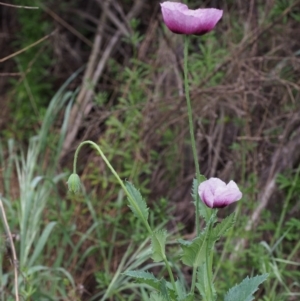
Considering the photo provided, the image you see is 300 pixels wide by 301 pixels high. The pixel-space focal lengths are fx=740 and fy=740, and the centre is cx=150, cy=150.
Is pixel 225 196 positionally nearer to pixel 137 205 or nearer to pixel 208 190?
pixel 208 190

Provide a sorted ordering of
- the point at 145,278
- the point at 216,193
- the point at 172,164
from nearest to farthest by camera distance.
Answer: the point at 216,193
the point at 145,278
the point at 172,164

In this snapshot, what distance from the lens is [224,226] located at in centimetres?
160

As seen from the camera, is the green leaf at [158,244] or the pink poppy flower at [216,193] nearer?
the pink poppy flower at [216,193]

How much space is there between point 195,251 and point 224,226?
9cm

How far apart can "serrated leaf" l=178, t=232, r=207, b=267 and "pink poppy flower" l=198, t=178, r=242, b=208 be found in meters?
0.12

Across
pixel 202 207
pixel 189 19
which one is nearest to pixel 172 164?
pixel 202 207

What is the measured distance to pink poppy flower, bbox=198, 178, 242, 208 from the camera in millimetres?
1519

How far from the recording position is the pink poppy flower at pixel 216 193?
4.98 feet

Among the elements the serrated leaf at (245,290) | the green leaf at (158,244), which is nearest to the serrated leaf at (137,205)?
the green leaf at (158,244)

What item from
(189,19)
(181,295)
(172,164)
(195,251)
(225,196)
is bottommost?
(172,164)

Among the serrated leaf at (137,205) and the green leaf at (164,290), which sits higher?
the serrated leaf at (137,205)

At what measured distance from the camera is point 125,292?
2867mm

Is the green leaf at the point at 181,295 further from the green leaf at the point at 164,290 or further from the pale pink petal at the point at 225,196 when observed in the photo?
the pale pink petal at the point at 225,196

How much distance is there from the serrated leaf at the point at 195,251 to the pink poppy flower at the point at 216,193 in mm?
116
